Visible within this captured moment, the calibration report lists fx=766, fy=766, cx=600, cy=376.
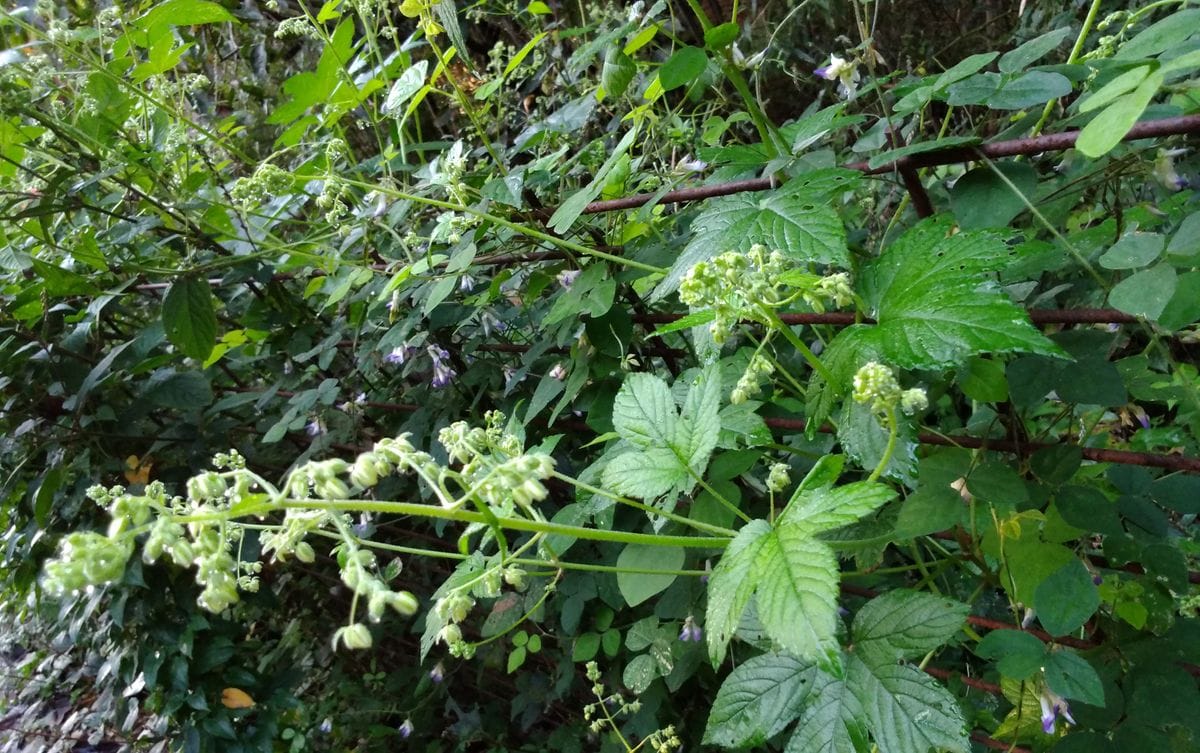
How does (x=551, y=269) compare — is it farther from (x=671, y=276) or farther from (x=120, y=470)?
(x=120, y=470)

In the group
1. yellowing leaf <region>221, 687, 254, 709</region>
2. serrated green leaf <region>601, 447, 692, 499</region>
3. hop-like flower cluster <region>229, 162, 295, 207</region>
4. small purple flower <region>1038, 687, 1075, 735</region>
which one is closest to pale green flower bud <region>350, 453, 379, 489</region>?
serrated green leaf <region>601, 447, 692, 499</region>

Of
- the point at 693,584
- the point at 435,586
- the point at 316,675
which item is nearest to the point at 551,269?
the point at 693,584

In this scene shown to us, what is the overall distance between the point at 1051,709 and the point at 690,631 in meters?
0.58

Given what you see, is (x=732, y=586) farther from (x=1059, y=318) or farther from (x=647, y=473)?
(x=1059, y=318)

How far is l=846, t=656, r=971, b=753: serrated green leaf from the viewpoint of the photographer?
720mm

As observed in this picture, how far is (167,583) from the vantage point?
189 cm

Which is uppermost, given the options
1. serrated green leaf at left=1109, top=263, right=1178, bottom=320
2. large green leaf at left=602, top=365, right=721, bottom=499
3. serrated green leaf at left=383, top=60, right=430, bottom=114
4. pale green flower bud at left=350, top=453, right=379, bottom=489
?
serrated green leaf at left=383, top=60, right=430, bottom=114

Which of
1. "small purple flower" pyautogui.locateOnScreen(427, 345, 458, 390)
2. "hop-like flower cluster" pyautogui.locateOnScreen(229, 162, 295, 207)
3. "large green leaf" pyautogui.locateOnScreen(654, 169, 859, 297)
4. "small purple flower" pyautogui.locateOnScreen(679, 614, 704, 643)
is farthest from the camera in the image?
"small purple flower" pyautogui.locateOnScreen(427, 345, 458, 390)

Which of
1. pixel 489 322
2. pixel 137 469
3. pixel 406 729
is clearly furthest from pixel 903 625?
pixel 406 729

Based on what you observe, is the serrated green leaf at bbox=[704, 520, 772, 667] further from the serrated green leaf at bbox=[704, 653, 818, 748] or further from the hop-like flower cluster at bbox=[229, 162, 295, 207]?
the hop-like flower cluster at bbox=[229, 162, 295, 207]

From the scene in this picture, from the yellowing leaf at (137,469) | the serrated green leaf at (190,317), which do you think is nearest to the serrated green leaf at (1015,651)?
the serrated green leaf at (190,317)

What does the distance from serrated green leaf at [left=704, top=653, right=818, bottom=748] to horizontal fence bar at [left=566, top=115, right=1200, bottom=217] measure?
0.53 metres

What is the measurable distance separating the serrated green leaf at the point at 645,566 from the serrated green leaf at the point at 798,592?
381 mm

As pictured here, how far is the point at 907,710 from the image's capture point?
29.4 inches
